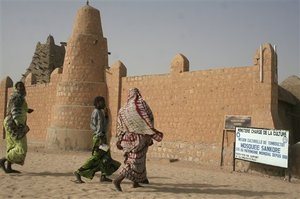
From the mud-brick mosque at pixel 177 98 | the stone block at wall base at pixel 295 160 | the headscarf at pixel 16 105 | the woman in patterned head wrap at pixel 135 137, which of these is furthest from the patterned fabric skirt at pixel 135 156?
the mud-brick mosque at pixel 177 98

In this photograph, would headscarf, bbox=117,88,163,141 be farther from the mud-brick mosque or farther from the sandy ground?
the mud-brick mosque

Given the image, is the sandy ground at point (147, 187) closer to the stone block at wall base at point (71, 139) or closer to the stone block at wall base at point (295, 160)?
the stone block at wall base at point (295, 160)

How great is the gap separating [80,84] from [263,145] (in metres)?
8.57

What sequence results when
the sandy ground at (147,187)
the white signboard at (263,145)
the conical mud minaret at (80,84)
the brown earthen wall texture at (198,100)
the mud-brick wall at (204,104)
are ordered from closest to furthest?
the sandy ground at (147,187) → the white signboard at (263,145) → the mud-brick wall at (204,104) → the brown earthen wall texture at (198,100) → the conical mud minaret at (80,84)

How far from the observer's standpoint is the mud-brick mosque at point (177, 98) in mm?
10547

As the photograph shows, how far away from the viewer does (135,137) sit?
6109 millimetres

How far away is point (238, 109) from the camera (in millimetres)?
11086

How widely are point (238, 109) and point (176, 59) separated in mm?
3144

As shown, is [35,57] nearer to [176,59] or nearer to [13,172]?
[176,59]

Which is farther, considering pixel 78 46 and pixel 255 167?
pixel 78 46

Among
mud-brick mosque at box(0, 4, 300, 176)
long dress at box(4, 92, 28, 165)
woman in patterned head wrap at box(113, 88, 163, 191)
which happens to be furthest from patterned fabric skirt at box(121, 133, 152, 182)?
mud-brick mosque at box(0, 4, 300, 176)

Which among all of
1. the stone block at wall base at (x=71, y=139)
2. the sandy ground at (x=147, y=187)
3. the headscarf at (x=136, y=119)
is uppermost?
the headscarf at (x=136, y=119)

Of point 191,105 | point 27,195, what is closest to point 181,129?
point 191,105

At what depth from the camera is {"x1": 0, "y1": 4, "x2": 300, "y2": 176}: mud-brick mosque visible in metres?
10.5
